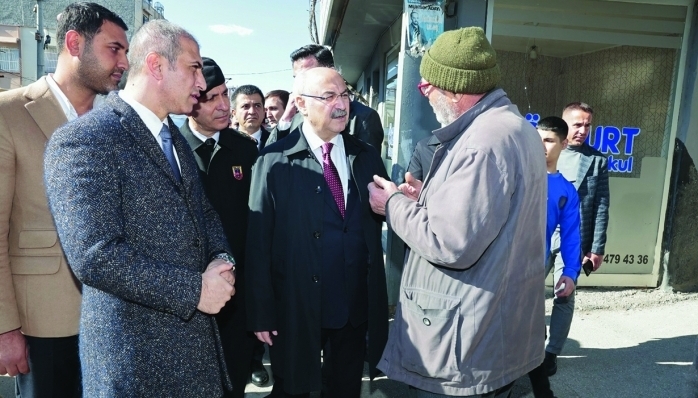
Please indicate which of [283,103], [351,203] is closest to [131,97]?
[351,203]

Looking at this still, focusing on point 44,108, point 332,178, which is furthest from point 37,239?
point 332,178

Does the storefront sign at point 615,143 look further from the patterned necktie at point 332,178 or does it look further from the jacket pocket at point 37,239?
the jacket pocket at point 37,239

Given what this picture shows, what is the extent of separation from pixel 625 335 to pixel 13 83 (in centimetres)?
3605

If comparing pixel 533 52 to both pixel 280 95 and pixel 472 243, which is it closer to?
pixel 280 95

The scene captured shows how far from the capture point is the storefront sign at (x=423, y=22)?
→ 4.45 metres

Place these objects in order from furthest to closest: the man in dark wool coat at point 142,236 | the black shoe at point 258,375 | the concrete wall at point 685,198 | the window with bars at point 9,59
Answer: the window with bars at point 9,59 → the concrete wall at point 685,198 → the black shoe at point 258,375 → the man in dark wool coat at point 142,236

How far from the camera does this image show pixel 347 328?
2.52 meters

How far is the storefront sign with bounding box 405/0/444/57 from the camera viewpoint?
4.45m

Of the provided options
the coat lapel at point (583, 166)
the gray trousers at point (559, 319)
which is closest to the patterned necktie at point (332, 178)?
the gray trousers at point (559, 319)

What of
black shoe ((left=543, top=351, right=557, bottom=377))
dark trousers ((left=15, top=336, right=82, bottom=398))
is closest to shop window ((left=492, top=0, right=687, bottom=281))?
black shoe ((left=543, top=351, right=557, bottom=377))

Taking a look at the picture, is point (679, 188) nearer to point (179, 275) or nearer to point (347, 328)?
point (347, 328)

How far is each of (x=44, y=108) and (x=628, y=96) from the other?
591 centimetres

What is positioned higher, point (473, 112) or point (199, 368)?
point (473, 112)

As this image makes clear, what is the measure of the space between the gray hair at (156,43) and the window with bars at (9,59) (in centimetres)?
3684
